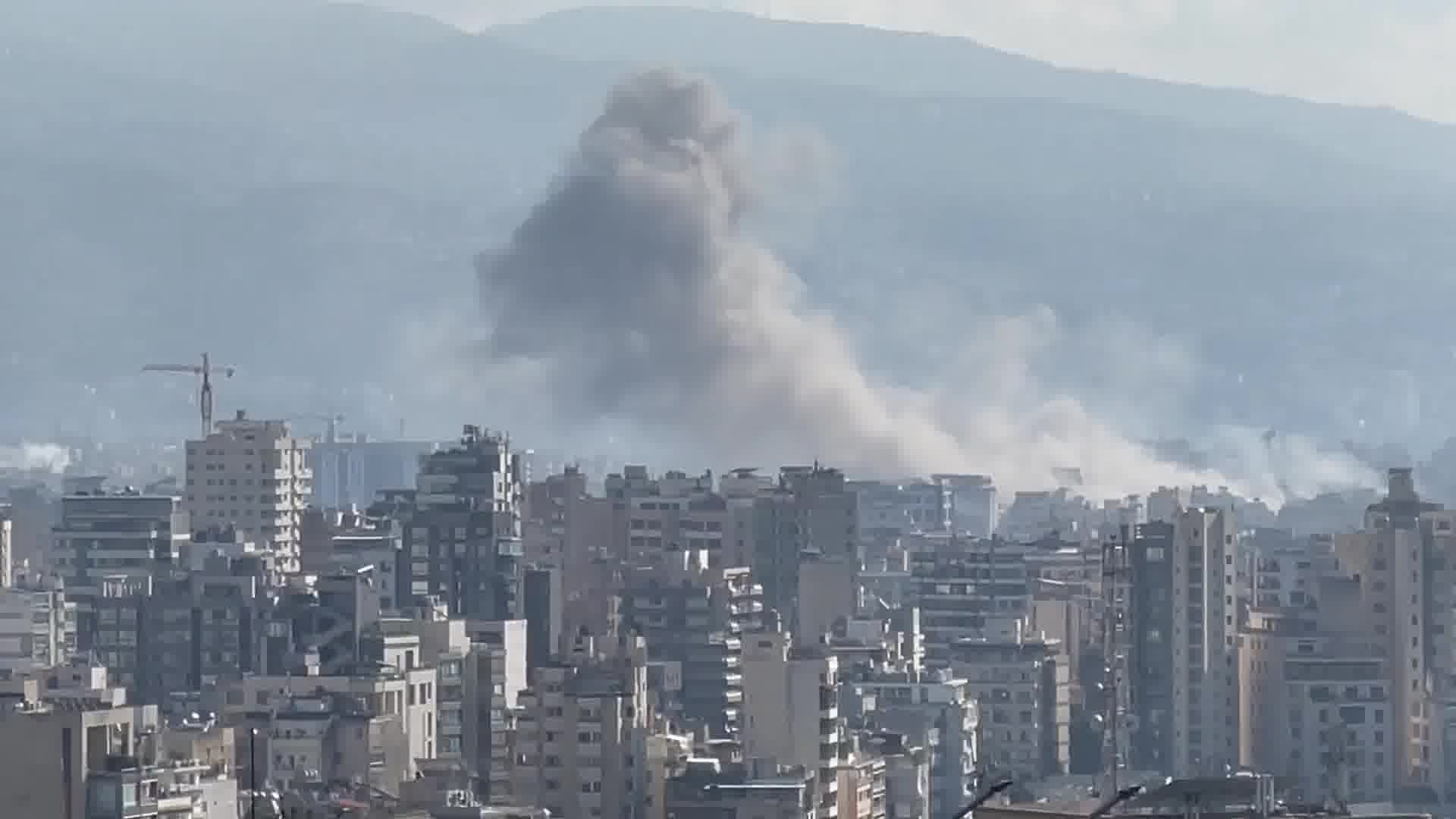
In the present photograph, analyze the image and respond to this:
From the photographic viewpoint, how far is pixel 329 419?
121500 millimetres

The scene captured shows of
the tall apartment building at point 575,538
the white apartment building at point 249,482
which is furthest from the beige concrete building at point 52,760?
the white apartment building at point 249,482

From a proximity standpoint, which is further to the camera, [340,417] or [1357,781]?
[340,417]

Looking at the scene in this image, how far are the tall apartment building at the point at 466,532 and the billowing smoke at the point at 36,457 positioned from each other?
4766 centimetres

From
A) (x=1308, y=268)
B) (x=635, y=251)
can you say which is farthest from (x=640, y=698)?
(x=1308, y=268)

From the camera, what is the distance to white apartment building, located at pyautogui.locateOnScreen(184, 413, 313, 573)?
6109 cm

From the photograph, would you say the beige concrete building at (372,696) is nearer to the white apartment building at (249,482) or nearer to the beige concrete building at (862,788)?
the beige concrete building at (862,788)

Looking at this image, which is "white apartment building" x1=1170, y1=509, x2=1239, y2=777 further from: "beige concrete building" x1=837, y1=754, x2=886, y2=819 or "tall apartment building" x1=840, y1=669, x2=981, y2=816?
"beige concrete building" x1=837, y1=754, x2=886, y2=819

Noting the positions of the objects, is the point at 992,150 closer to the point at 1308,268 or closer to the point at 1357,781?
the point at 1308,268

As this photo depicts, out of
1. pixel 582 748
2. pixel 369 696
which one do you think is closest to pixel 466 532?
pixel 369 696

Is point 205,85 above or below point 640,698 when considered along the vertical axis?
above

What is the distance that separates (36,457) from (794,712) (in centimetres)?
7932

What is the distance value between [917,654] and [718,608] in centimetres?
282

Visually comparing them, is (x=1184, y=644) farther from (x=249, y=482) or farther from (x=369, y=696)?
(x=249, y=482)

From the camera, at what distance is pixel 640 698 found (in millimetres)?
33469
